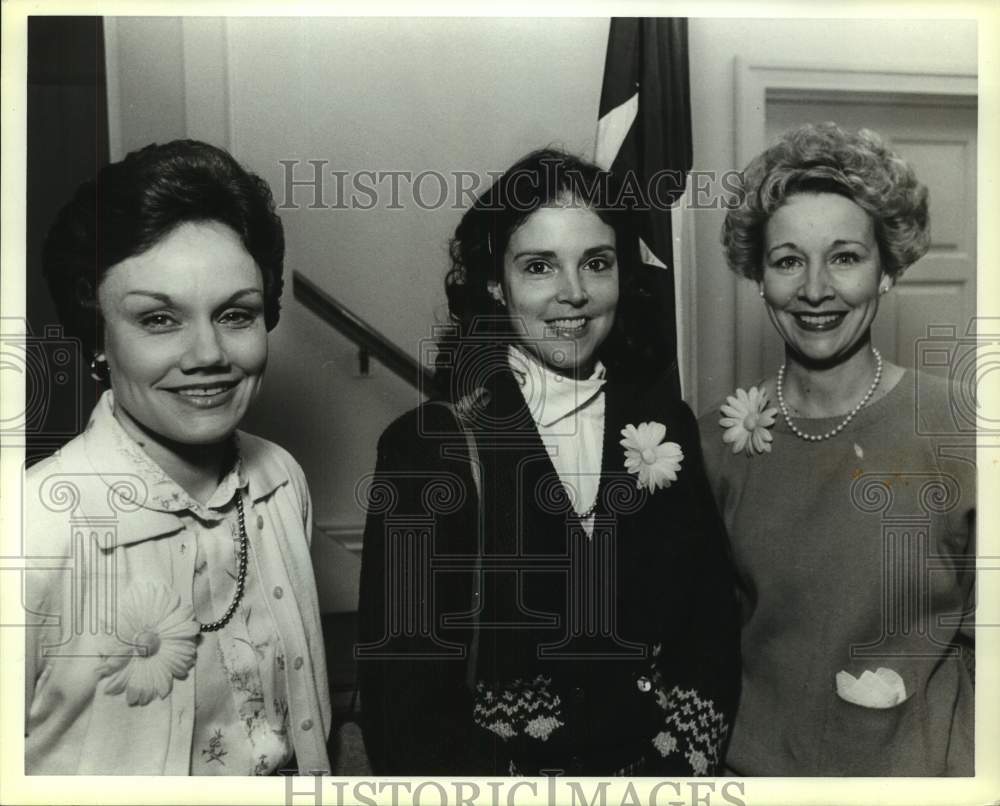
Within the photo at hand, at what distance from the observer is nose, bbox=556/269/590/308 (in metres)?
1.65

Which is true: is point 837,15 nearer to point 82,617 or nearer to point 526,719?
point 526,719

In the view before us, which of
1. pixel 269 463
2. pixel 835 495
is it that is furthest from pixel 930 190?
pixel 269 463

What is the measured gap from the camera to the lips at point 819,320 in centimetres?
167

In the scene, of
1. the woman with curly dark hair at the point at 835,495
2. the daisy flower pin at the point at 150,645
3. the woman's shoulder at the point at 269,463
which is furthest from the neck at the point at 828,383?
the daisy flower pin at the point at 150,645

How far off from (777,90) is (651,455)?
63 centimetres

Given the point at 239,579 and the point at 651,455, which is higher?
the point at 651,455

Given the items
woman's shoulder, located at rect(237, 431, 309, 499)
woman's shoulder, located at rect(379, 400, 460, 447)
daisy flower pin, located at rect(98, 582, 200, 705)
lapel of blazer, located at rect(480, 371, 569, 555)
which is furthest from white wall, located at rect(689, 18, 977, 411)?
daisy flower pin, located at rect(98, 582, 200, 705)

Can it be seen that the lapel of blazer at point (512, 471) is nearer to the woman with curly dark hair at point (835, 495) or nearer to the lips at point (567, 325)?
the lips at point (567, 325)

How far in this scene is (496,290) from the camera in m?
1.67

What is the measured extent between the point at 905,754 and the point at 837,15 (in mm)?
1209

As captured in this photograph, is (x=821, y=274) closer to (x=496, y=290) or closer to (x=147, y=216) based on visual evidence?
(x=496, y=290)

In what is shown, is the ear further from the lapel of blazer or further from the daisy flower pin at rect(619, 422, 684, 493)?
the daisy flower pin at rect(619, 422, 684, 493)

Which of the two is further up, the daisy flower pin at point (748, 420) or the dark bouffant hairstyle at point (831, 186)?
the dark bouffant hairstyle at point (831, 186)

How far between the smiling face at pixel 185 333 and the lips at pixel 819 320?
0.86m
